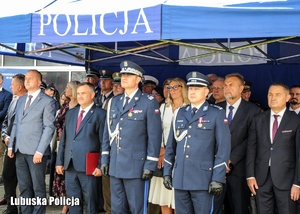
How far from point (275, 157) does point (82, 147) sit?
2.21 metres

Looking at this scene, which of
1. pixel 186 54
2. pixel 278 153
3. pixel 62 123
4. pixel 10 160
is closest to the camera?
pixel 278 153

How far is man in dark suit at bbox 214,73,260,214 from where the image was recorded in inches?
207

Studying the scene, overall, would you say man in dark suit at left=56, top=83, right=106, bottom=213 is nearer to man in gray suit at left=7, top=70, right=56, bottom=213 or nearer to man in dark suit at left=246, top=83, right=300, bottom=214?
man in gray suit at left=7, top=70, right=56, bottom=213

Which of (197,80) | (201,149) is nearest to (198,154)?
(201,149)

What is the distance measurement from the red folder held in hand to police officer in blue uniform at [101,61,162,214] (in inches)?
12.0

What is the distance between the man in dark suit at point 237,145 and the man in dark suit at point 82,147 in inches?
58.8

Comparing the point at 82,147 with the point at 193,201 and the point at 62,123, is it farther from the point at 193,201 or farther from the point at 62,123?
the point at 193,201

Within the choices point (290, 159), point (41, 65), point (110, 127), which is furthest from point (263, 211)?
Result: point (41, 65)

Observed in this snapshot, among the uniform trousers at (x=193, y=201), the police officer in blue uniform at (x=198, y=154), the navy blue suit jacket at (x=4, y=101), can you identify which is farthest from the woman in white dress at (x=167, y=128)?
the navy blue suit jacket at (x=4, y=101)

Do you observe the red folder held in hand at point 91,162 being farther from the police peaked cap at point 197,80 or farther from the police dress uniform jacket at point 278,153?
the police dress uniform jacket at point 278,153

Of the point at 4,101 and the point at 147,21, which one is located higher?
the point at 147,21

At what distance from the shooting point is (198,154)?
4539 millimetres

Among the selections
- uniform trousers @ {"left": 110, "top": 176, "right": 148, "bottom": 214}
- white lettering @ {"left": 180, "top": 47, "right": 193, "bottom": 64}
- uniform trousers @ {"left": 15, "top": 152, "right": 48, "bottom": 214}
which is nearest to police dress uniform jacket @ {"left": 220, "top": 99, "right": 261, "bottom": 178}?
uniform trousers @ {"left": 110, "top": 176, "right": 148, "bottom": 214}

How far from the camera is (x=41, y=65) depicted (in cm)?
1355
